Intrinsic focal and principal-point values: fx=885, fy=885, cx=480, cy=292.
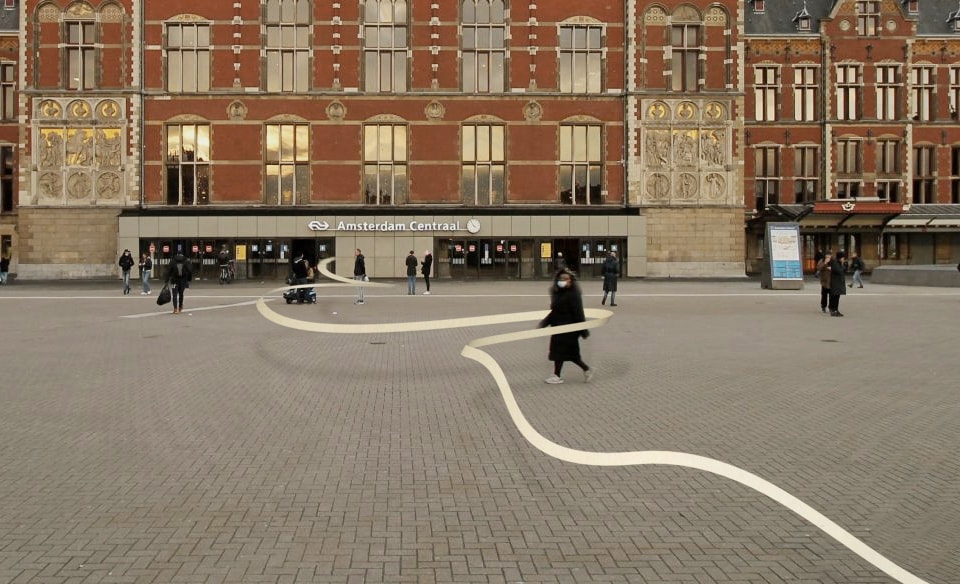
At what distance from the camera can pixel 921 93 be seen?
5547 centimetres

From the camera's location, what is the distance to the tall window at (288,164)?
45.8m

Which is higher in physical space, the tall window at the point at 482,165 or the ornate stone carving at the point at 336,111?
the ornate stone carving at the point at 336,111

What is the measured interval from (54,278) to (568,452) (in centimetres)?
4372

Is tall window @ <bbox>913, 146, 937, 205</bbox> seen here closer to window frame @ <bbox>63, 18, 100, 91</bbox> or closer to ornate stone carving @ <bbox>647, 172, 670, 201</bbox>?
ornate stone carving @ <bbox>647, 172, 670, 201</bbox>

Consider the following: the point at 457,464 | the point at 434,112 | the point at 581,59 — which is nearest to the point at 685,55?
the point at 581,59

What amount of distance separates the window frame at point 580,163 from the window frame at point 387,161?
8.13 m

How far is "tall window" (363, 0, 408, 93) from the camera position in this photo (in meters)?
45.9

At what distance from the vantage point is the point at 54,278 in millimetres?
45219

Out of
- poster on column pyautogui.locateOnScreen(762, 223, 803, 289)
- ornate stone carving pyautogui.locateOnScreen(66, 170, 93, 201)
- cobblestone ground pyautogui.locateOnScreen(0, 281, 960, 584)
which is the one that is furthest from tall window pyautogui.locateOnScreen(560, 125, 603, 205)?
cobblestone ground pyautogui.locateOnScreen(0, 281, 960, 584)

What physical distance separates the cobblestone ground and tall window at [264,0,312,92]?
32.0m

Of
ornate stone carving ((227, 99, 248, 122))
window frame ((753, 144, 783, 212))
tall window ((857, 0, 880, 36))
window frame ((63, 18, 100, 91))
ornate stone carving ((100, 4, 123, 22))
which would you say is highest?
tall window ((857, 0, 880, 36))

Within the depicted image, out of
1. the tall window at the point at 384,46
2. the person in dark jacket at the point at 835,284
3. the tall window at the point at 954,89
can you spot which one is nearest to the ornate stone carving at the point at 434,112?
the tall window at the point at 384,46

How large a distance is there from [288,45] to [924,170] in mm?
39551

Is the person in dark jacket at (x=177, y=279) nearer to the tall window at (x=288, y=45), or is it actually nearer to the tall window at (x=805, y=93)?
the tall window at (x=288, y=45)
